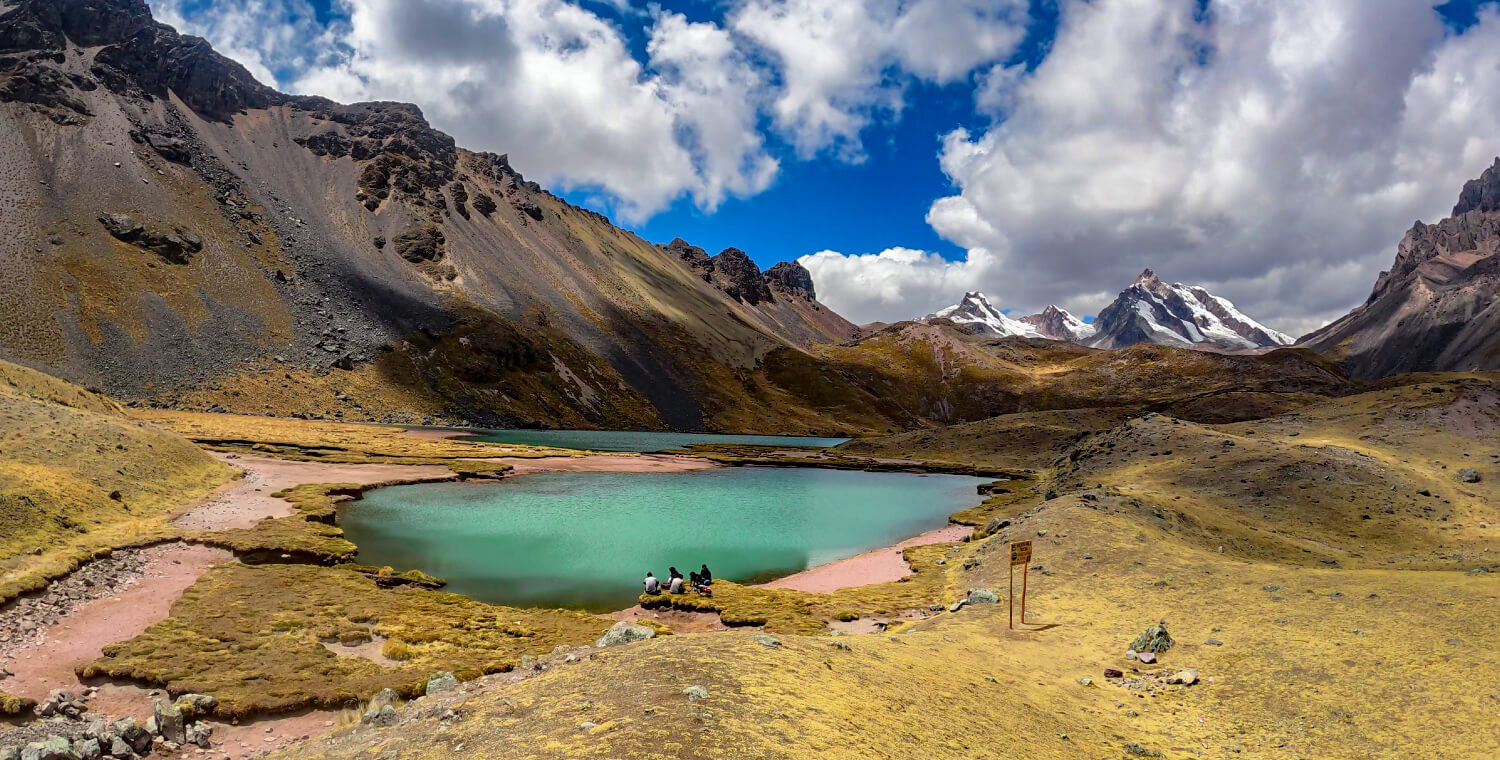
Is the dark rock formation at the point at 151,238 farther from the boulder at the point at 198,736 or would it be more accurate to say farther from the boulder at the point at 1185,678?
the boulder at the point at 1185,678

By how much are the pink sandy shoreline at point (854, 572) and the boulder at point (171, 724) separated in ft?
85.7

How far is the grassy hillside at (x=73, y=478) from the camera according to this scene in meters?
29.7

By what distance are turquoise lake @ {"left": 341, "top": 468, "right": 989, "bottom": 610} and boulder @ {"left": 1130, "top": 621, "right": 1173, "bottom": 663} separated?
23.2 meters

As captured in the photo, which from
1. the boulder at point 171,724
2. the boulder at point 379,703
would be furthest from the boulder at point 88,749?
the boulder at point 379,703

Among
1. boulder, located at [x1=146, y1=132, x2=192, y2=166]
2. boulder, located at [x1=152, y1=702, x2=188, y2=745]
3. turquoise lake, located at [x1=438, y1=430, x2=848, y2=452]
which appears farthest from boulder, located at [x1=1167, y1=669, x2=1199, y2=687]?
boulder, located at [x1=146, y1=132, x2=192, y2=166]

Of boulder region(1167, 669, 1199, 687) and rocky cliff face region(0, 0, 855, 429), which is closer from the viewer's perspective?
boulder region(1167, 669, 1199, 687)

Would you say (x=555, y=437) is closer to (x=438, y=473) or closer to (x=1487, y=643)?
(x=438, y=473)

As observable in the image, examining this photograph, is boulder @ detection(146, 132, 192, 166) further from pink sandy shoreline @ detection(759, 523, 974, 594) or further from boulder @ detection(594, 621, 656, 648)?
boulder @ detection(594, 621, 656, 648)

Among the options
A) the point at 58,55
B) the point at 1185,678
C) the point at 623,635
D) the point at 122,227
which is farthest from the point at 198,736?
the point at 58,55

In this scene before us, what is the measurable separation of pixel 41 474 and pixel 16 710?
89.2 feet

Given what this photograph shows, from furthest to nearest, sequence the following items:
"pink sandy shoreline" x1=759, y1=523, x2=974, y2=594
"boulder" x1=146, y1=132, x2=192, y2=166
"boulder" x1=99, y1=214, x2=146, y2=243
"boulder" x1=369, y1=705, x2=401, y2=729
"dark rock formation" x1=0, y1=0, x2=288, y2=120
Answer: "boulder" x1=146, y1=132, x2=192, y2=166, "dark rock formation" x1=0, y1=0, x2=288, y2=120, "boulder" x1=99, y1=214, x2=146, y2=243, "pink sandy shoreline" x1=759, y1=523, x2=974, y2=594, "boulder" x1=369, y1=705, x2=401, y2=729

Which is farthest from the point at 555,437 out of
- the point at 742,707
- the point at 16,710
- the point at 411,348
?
the point at 742,707

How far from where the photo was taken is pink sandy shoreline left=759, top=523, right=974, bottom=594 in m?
39.3

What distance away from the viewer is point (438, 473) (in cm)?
7750
